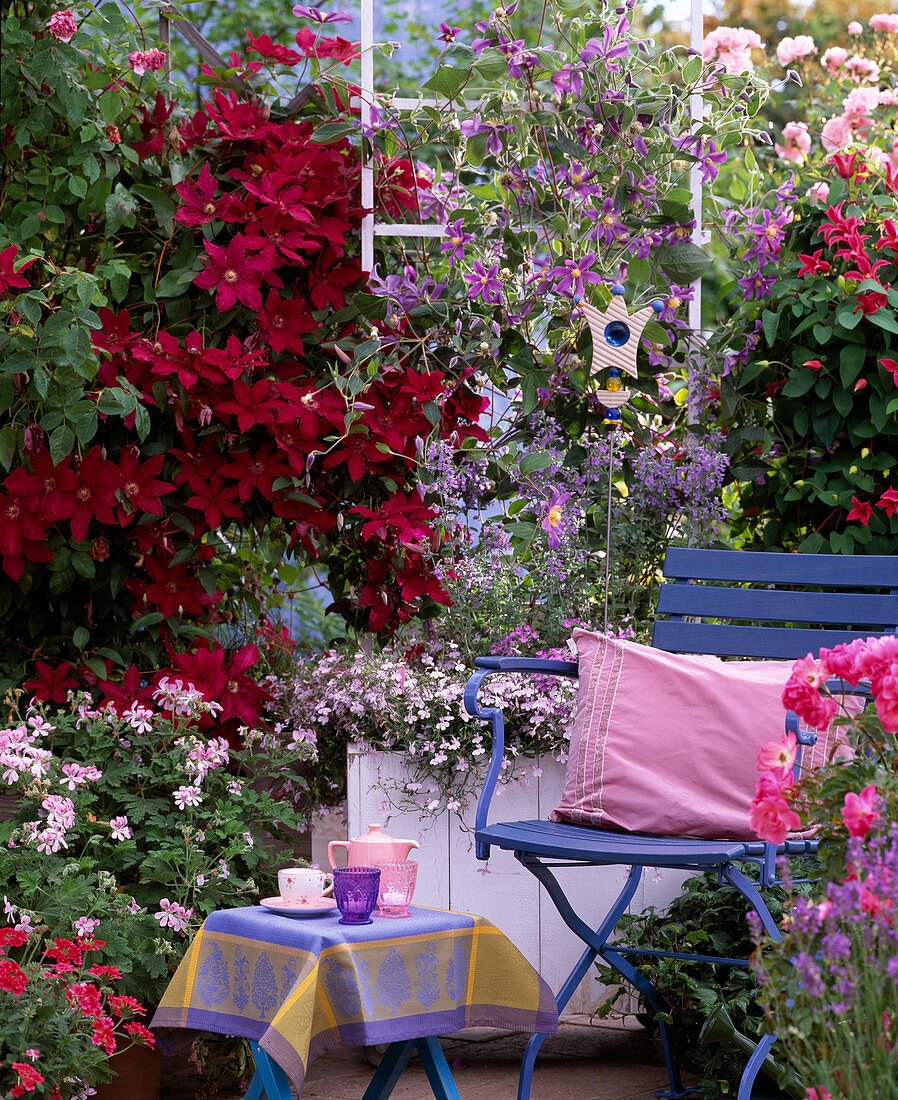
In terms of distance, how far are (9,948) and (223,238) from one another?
1607 millimetres

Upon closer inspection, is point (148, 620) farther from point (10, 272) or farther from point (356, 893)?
point (356, 893)

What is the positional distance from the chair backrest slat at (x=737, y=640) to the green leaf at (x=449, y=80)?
4.37 ft

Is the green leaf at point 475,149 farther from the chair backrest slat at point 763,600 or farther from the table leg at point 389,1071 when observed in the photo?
the table leg at point 389,1071

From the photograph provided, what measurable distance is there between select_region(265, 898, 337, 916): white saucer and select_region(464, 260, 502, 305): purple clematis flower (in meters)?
1.48

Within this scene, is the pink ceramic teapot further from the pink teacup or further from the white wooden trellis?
the white wooden trellis

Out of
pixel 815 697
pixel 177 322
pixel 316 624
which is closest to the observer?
pixel 815 697

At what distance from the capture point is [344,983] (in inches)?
66.8

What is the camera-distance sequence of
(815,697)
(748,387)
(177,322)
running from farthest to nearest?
1. (748,387)
2. (177,322)
3. (815,697)

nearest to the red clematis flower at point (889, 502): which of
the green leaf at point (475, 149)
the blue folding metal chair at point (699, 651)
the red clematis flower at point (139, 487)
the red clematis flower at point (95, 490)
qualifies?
the blue folding metal chair at point (699, 651)

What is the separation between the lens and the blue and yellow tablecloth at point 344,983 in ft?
5.54

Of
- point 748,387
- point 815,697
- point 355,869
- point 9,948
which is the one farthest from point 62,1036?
point 748,387

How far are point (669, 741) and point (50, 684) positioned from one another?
129 centimetres

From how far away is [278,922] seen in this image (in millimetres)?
1811

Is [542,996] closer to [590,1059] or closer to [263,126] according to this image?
[590,1059]
